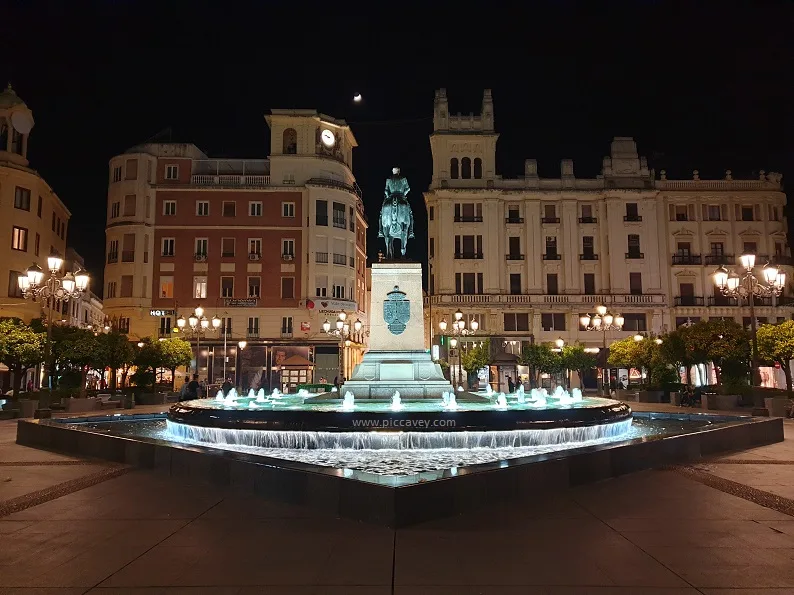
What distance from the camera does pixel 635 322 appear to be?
59.3 metres

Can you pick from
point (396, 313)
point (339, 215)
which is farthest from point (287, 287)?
point (396, 313)

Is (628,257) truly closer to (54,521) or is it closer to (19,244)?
(19,244)

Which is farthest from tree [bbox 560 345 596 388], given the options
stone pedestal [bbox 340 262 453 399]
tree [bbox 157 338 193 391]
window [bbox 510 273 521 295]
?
stone pedestal [bbox 340 262 453 399]

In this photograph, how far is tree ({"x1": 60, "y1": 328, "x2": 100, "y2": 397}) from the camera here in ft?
97.5

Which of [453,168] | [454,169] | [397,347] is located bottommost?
[397,347]

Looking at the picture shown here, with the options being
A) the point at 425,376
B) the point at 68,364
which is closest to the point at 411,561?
the point at 425,376

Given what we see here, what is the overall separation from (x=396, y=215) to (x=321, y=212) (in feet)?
123

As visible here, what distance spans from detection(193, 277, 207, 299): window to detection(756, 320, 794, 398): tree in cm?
4349

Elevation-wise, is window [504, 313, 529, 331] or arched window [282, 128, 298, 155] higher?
arched window [282, 128, 298, 155]

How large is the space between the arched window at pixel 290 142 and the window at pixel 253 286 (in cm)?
1182

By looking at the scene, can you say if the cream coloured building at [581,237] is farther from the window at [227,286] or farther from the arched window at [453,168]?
the window at [227,286]

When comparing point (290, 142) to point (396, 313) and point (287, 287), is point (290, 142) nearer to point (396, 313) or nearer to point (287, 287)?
point (287, 287)

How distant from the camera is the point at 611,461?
33.4ft

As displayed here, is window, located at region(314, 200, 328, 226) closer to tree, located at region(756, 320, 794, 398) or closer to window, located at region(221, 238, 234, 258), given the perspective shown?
window, located at region(221, 238, 234, 258)
